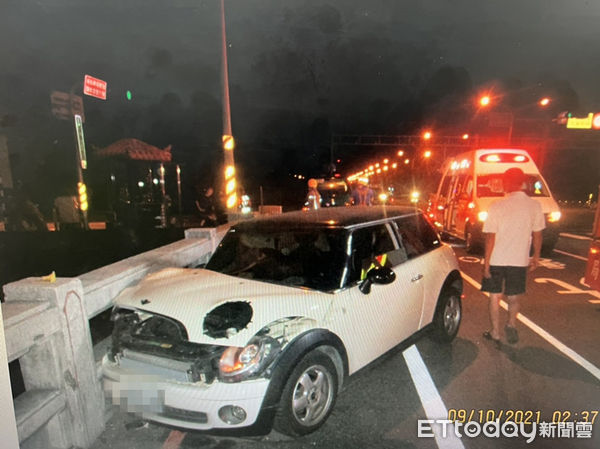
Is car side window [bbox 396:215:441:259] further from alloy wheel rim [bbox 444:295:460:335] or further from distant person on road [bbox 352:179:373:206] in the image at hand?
distant person on road [bbox 352:179:373:206]

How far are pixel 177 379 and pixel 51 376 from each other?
90cm

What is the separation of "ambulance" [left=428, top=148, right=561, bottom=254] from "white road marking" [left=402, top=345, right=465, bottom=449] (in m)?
5.35

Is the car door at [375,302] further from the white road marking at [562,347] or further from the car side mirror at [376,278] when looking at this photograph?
the white road marking at [562,347]

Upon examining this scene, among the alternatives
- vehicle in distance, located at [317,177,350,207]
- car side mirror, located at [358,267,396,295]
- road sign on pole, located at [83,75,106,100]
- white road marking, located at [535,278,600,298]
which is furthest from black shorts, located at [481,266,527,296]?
vehicle in distance, located at [317,177,350,207]

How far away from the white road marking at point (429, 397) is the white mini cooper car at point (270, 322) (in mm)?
460

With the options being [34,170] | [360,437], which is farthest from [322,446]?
[34,170]

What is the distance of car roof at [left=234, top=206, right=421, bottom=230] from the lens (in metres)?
3.40

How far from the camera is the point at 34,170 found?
22969 mm

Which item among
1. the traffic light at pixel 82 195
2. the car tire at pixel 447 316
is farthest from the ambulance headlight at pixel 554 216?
the traffic light at pixel 82 195

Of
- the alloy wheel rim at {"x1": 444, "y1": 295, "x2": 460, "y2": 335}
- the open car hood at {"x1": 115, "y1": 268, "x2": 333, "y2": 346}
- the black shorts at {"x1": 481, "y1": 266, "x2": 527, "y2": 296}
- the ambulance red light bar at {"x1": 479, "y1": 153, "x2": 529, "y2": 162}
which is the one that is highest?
the ambulance red light bar at {"x1": 479, "y1": 153, "x2": 529, "y2": 162}

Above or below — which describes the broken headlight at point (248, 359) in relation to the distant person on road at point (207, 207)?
below


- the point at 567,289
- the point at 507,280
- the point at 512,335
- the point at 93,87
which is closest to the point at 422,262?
the point at 507,280

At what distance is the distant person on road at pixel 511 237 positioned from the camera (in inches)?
159

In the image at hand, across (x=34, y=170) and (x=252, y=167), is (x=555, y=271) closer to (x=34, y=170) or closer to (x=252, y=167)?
(x=34, y=170)
